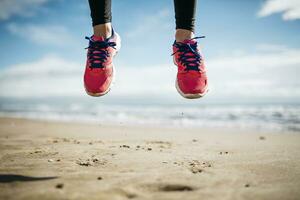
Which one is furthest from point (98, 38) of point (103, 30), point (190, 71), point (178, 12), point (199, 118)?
point (199, 118)

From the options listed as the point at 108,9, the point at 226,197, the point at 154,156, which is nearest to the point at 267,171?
the point at 226,197

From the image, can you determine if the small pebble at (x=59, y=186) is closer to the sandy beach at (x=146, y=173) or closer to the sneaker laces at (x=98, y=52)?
the sandy beach at (x=146, y=173)

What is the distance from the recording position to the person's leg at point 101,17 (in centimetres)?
249

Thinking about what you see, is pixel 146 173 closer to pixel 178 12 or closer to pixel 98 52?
pixel 98 52

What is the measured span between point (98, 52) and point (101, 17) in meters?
0.33

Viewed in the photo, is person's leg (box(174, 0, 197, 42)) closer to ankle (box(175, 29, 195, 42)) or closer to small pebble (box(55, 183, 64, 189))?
ankle (box(175, 29, 195, 42))

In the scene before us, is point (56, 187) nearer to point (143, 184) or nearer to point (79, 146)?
point (143, 184)

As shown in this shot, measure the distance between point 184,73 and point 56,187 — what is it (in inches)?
58.1

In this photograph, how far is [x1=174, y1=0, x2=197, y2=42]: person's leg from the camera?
2.48 metres

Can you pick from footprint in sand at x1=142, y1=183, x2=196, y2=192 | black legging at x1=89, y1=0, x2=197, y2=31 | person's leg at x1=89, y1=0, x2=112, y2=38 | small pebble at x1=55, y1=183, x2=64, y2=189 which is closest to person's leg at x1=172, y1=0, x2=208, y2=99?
black legging at x1=89, y1=0, x2=197, y2=31

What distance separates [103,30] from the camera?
8.82 ft

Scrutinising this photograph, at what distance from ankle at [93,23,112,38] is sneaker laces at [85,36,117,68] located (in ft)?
0.21

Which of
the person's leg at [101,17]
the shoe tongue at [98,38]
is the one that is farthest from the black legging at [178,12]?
the shoe tongue at [98,38]

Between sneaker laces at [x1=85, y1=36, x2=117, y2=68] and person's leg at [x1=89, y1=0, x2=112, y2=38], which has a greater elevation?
person's leg at [x1=89, y1=0, x2=112, y2=38]
